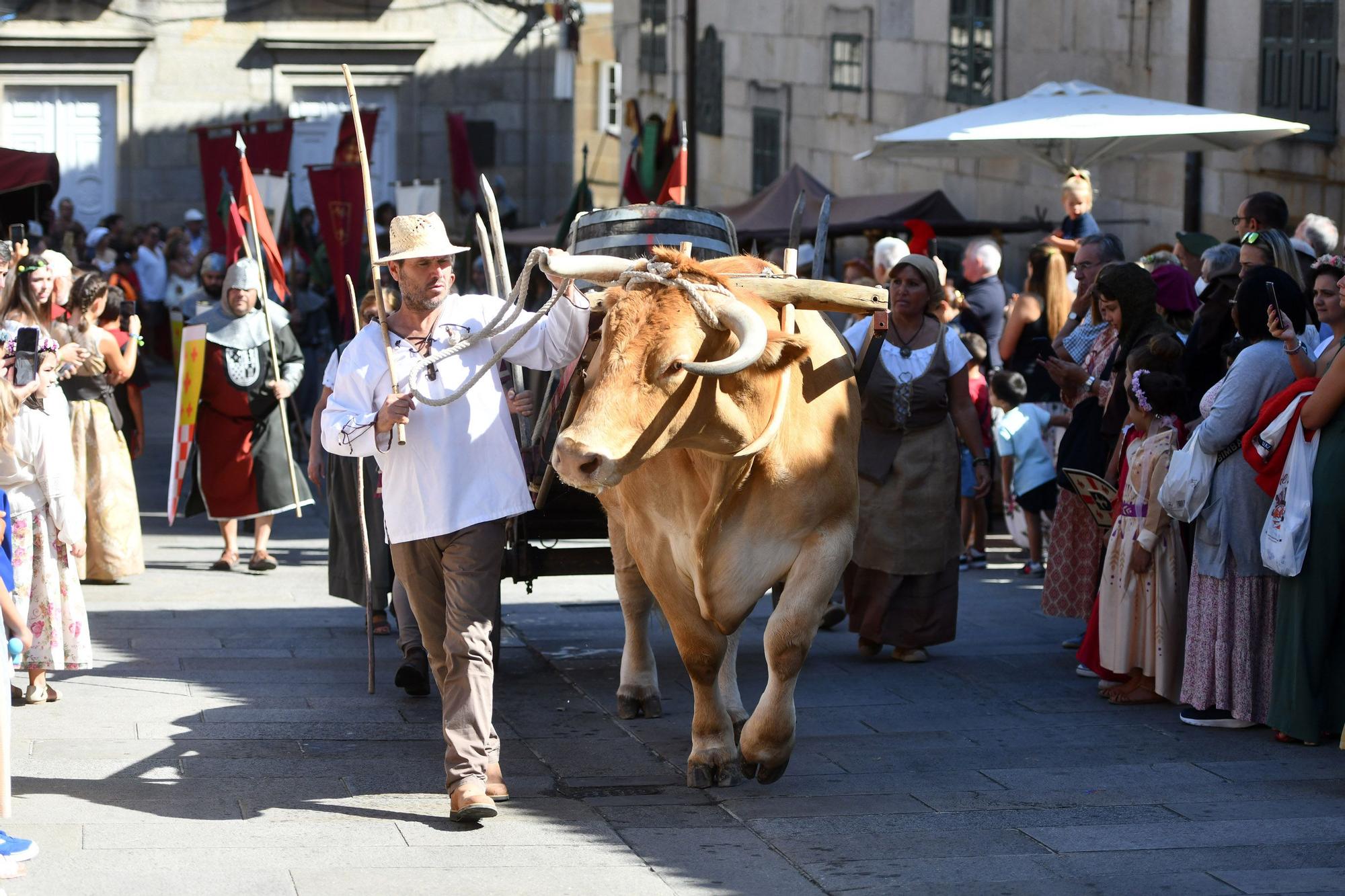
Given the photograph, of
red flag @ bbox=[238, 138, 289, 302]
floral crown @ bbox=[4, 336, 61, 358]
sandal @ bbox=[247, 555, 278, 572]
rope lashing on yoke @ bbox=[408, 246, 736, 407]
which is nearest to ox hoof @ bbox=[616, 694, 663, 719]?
rope lashing on yoke @ bbox=[408, 246, 736, 407]

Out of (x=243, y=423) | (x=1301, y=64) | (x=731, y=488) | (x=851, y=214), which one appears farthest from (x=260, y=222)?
(x=1301, y=64)

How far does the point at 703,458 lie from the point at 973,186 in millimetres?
12039

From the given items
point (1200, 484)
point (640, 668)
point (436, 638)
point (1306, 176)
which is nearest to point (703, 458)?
point (436, 638)

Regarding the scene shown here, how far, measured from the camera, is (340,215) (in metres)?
14.9

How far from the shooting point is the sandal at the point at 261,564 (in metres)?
11.1

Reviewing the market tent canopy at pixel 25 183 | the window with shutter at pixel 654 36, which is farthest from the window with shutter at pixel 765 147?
the market tent canopy at pixel 25 183

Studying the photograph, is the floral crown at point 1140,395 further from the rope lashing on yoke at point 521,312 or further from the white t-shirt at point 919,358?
the rope lashing on yoke at point 521,312

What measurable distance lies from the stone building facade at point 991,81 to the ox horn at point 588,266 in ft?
24.5

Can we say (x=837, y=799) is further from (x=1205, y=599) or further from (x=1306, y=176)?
(x=1306, y=176)

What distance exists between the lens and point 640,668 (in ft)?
24.7

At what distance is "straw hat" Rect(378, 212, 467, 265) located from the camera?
610cm

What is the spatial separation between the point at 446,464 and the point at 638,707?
1795mm

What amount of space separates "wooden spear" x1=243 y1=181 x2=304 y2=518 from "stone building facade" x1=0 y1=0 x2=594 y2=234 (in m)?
15.4

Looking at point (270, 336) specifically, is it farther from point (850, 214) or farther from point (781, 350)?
point (850, 214)
